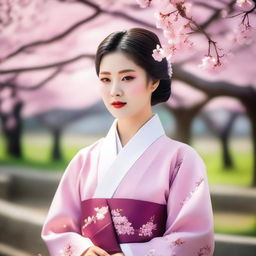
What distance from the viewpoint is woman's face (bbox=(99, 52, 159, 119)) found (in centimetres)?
173

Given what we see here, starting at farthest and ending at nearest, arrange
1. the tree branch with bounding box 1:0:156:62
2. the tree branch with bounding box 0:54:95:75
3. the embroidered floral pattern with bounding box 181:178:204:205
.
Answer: the tree branch with bounding box 0:54:95:75
the tree branch with bounding box 1:0:156:62
the embroidered floral pattern with bounding box 181:178:204:205

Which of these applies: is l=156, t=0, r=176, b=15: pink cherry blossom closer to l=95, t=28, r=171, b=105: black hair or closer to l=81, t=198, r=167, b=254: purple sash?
l=95, t=28, r=171, b=105: black hair

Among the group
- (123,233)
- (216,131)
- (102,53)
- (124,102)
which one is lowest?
(216,131)

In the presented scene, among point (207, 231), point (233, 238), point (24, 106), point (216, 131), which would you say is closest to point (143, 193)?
point (207, 231)

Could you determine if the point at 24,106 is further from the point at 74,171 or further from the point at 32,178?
the point at 74,171

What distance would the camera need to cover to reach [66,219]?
1830 mm

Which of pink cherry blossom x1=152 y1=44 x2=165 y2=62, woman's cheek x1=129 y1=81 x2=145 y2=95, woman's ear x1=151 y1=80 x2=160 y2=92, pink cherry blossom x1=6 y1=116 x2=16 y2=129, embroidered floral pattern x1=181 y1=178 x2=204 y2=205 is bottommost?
pink cherry blossom x1=6 y1=116 x2=16 y2=129

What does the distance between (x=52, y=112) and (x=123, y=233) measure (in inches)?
68.6

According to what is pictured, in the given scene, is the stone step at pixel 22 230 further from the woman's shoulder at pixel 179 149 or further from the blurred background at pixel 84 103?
the woman's shoulder at pixel 179 149

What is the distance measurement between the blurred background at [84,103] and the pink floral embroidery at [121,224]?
1077 mm

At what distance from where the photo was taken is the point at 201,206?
1.69m

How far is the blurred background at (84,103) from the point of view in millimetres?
2895

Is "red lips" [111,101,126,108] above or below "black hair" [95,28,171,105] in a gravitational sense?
below

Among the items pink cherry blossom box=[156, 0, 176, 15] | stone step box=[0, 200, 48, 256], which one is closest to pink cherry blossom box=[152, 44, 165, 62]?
pink cherry blossom box=[156, 0, 176, 15]
